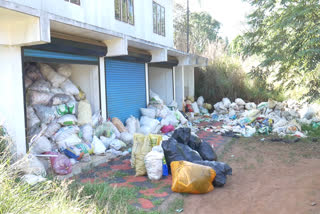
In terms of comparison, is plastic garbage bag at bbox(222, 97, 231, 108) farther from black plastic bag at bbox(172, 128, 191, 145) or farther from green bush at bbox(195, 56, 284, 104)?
black plastic bag at bbox(172, 128, 191, 145)

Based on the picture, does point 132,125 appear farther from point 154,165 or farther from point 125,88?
point 154,165

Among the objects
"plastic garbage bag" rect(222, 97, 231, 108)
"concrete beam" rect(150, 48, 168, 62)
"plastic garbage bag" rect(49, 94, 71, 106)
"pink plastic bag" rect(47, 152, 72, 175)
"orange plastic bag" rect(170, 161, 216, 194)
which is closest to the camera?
"orange plastic bag" rect(170, 161, 216, 194)

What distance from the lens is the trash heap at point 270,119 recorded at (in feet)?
30.2

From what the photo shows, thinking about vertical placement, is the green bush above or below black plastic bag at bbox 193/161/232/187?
above

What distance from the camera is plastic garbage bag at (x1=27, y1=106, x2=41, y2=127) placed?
18.6 ft

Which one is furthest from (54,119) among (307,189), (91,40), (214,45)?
(214,45)

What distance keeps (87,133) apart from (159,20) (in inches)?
257

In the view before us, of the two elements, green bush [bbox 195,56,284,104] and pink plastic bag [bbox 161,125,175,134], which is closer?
pink plastic bag [bbox 161,125,175,134]

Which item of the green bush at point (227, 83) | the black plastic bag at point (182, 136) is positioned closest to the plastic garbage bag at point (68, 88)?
the black plastic bag at point (182, 136)

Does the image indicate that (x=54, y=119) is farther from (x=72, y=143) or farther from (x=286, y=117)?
(x=286, y=117)

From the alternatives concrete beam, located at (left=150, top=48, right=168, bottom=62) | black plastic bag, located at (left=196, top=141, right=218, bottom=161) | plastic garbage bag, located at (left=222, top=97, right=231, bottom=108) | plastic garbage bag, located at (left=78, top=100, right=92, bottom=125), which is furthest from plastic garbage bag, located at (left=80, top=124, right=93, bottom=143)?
plastic garbage bag, located at (left=222, top=97, right=231, bottom=108)

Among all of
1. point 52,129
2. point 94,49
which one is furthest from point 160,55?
point 52,129

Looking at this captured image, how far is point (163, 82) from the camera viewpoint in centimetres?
1303

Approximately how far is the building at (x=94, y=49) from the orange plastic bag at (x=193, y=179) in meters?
2.96
